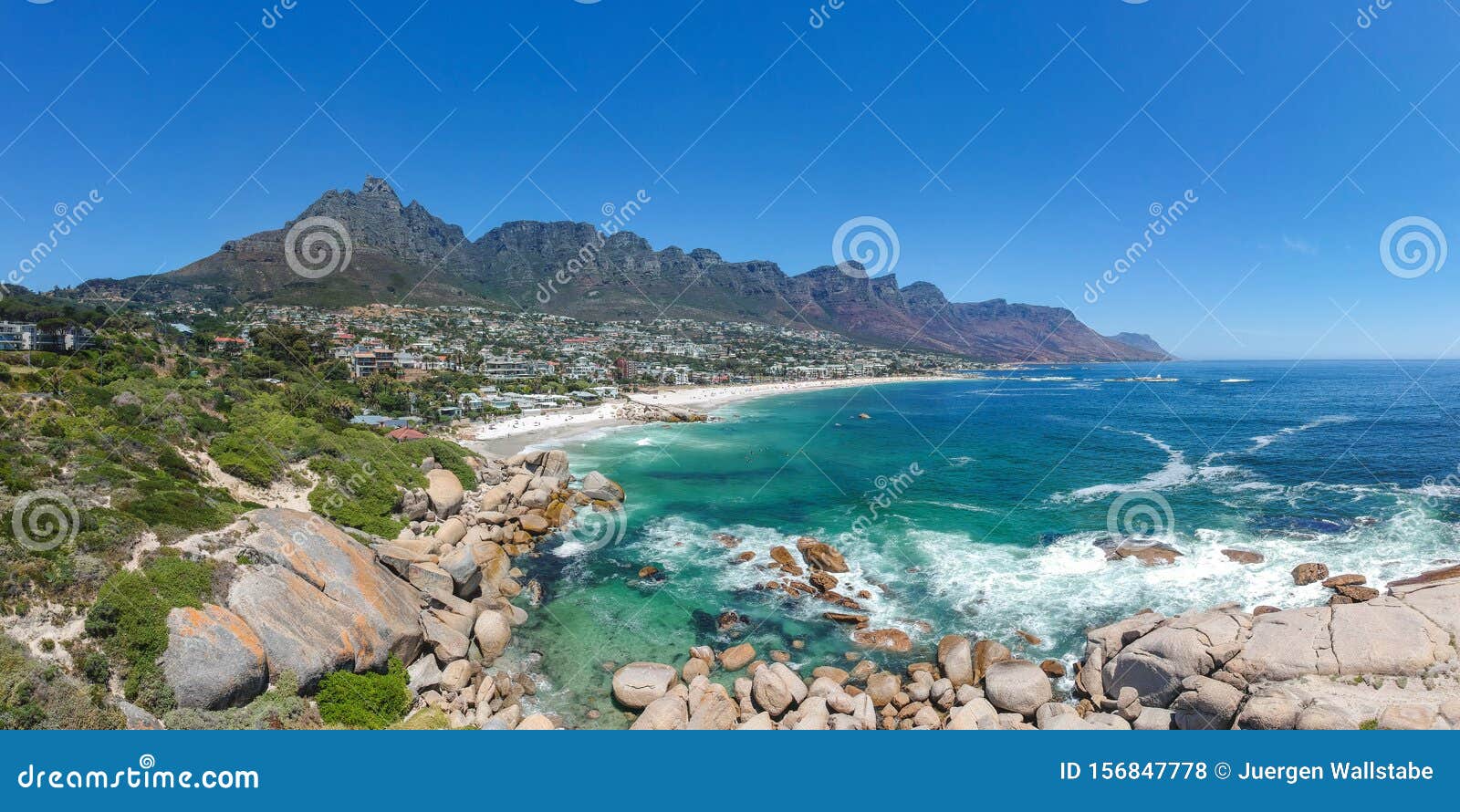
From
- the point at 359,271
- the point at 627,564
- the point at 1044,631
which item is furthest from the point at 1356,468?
the point at 359,271

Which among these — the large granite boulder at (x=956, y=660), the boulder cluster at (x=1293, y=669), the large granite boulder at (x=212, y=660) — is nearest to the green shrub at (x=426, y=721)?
the large granite boulder at (x=212, y=660)

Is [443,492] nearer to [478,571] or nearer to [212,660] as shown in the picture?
[478,571]

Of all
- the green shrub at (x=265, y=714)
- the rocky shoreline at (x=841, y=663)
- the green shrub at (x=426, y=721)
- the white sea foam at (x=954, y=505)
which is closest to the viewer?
the green shrub at (x=265, y=714)

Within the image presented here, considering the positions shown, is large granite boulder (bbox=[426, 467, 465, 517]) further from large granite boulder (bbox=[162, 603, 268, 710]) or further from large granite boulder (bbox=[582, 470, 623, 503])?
large granite boulder (bbox=[162, 603, 268, 710])

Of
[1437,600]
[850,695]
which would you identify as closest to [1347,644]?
[1437,600]

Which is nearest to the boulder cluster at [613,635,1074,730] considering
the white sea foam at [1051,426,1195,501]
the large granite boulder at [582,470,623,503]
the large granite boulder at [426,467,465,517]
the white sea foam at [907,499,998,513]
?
the large granite boulder at [426,467,465,517]

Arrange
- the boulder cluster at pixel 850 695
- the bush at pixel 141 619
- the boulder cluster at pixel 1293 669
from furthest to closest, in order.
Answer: the boulder cluster at pixel 850 695
the boulder cluster at pixel 1293 669
the bush at pixel 141 619

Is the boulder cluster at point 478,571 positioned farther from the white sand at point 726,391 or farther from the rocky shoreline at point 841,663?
the white sand at point 726,391

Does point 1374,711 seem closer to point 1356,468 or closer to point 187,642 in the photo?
point 187,642
